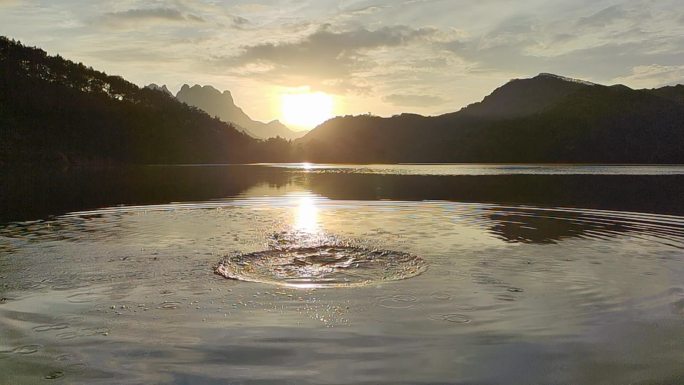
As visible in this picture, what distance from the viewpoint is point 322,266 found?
16750mm

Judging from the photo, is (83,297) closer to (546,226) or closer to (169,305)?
(169,305)

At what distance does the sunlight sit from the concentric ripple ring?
19.6 feet

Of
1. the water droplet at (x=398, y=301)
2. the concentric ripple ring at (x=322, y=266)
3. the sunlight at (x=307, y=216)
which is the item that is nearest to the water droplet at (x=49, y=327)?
the concentric ripple ring at (x=322, y=266)

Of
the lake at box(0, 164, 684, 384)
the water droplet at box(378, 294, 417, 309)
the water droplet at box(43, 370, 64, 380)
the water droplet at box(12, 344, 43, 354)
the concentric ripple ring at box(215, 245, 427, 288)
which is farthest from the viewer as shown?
the concentric ripple ring at box(215, 245, 427, 288)

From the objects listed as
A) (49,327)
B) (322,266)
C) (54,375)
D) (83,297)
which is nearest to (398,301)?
(322,266)

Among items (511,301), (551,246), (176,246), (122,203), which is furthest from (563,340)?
(122,203)

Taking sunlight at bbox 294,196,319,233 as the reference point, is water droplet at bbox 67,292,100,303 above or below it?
below

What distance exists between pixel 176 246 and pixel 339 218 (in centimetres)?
1227

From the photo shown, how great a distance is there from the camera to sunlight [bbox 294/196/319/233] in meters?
26.0

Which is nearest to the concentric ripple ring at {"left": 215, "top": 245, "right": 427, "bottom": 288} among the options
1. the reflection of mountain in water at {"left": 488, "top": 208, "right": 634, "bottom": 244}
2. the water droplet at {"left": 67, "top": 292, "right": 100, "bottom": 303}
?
the water droplet at {"left": 67, "top": 292, "right": 100, "bottom": 303}

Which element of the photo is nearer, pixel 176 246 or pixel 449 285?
pixel 449 285

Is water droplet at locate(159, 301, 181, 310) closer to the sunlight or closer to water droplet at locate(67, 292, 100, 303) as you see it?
water droplet at locate(67, 292, 100, 303)

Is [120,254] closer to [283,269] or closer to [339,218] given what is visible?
[283,269]

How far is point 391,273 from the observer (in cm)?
1574
